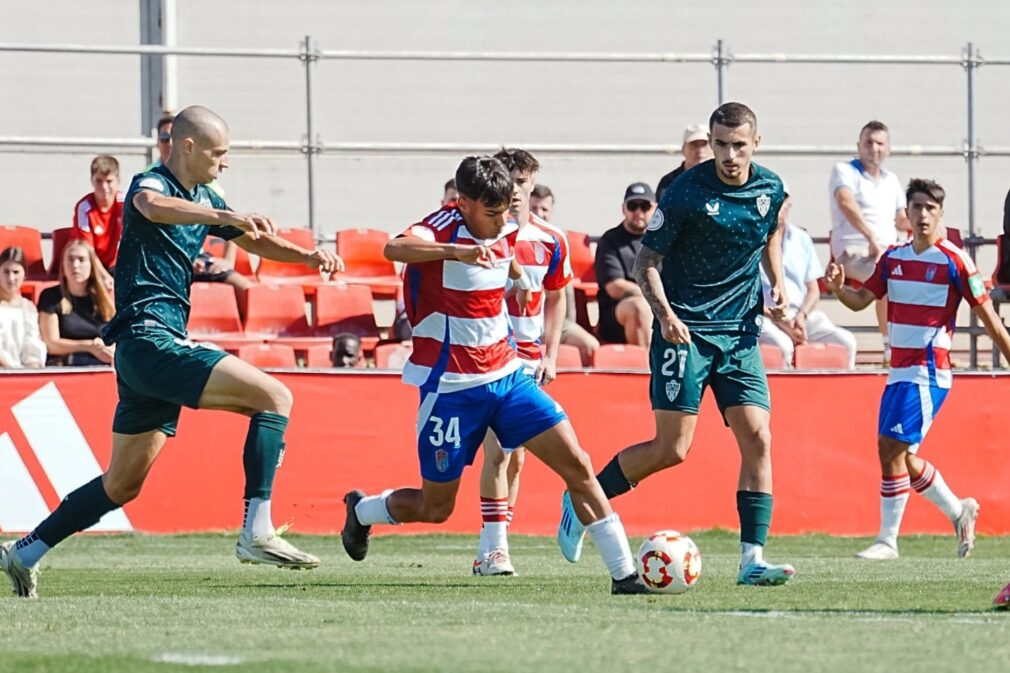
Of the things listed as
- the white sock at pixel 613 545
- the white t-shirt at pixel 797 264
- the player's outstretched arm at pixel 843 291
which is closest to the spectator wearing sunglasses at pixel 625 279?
the white t-shirt at pixel 797 264

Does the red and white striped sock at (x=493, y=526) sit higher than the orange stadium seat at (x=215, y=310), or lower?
lower

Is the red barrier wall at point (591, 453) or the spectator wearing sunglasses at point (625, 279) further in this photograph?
the spectator wearing sunglasses at point (625, 279)

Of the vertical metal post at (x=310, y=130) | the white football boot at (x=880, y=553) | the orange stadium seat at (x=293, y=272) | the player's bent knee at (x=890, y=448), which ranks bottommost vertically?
the white football boot at (x=880, y=553)

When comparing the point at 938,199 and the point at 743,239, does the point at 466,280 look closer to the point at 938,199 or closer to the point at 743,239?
the point at 743,239

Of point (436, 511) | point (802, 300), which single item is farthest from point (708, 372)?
point (802, 300)

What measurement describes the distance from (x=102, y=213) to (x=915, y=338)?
679 cm

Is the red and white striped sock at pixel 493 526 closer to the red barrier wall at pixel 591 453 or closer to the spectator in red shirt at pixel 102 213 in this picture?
the red barrier wall at pixel 591 453

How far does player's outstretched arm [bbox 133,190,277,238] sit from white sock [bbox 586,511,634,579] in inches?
79.2

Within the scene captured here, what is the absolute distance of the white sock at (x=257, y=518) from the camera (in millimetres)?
8047

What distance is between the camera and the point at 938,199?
11.4 metres

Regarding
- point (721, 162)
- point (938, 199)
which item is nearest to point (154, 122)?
point (938, 199)

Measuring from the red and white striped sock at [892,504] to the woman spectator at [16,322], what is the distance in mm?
6360

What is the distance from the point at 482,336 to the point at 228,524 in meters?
5.37

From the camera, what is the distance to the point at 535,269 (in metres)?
10.3
